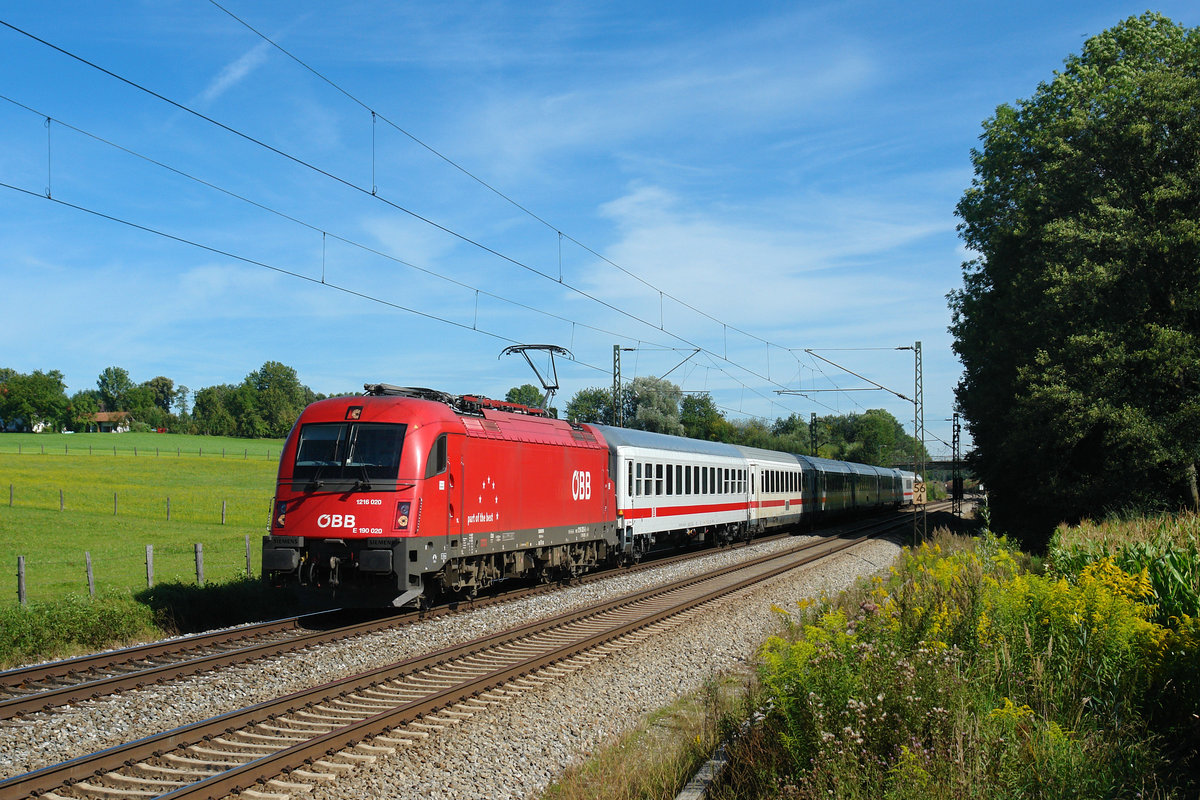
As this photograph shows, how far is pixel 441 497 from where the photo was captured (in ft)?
44.0

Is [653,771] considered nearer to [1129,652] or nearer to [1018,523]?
[1129,652]

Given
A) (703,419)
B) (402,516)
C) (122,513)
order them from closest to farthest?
(402,516)
(122,513)
(703,419)

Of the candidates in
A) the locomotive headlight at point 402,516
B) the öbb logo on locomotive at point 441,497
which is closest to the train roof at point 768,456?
the öbb logo on locomotive at point 441,497

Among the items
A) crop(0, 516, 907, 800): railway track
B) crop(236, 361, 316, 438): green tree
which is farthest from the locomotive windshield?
crop(236, 361, 316, 438): green tree

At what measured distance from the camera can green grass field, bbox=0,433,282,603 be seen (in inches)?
796

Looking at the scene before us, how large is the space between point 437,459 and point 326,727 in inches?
229

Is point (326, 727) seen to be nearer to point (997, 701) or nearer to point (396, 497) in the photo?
point (396, 497)

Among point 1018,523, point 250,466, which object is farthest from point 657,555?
point 250,466

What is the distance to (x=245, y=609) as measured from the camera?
14.5m

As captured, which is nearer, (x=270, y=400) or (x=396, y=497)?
(x=396, y=497)

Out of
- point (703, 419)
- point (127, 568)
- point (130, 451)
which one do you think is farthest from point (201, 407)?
point (127, 568)

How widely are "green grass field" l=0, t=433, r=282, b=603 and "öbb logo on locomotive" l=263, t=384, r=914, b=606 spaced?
601 cm

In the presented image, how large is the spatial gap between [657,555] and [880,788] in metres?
22.5

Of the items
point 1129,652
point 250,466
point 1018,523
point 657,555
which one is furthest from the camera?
point 250,466
